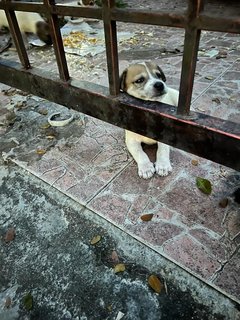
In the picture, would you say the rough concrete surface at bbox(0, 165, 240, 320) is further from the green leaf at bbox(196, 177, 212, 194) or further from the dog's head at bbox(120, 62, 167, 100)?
the dog's head at bbox(120, 62, 167, 100)

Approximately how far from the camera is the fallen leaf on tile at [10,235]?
2183 mm

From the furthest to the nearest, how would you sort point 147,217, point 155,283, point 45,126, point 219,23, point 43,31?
1. point 43,31
2. point 45,126
3. point 147,217
4. point 155,283
5. point 219,23

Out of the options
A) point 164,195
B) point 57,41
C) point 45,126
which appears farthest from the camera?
point 45,126

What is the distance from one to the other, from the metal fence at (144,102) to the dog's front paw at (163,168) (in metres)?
1.16

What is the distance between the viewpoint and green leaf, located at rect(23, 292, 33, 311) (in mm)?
1778

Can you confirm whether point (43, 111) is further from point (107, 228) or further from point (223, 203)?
point (223, 203)

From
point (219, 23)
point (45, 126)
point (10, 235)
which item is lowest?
point (45, 126)

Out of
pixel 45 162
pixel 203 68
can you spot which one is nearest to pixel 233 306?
pixel 45 162

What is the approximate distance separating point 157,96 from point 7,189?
5.31ft

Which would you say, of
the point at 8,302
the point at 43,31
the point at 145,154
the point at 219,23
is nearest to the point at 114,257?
the point at 8,302

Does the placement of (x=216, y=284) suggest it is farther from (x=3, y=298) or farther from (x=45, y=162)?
Answer: (x=45, y=162)

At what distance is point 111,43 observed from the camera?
128 centimetres

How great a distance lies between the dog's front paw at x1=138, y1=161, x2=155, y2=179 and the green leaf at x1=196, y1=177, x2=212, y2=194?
41cm

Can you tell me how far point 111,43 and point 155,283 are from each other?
57.2 inches
